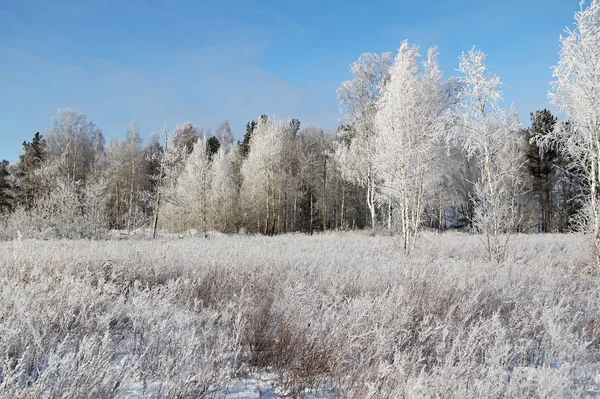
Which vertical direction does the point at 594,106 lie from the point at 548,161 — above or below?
below

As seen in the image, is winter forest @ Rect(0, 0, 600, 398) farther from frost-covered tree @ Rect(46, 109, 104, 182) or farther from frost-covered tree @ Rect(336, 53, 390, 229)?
frost-covered tree @ Rect(46, 109, 104, 182)

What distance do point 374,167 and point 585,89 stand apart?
916 cm


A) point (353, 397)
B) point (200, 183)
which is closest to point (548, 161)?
point (200, 183)

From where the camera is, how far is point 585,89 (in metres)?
8.12

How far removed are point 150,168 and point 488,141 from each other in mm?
39765

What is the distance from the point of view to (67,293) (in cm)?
336

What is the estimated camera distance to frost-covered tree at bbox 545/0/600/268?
811 centimetres

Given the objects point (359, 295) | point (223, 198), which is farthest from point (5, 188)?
point (359, 295)

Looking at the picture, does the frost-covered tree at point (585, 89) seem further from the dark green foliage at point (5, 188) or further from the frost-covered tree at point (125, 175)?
the dark green foliage at point (5, 188)

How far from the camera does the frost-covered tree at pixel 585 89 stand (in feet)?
26.6

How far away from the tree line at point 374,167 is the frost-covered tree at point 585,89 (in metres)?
0.03

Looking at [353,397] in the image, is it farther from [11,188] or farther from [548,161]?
[11,188]

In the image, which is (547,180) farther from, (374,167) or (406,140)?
(406,140)

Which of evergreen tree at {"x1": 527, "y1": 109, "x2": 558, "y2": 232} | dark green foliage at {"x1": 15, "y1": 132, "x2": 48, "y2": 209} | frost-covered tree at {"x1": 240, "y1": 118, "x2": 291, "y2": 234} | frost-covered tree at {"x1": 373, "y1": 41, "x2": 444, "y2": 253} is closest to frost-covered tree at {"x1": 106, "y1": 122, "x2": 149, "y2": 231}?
dark green foliage at {"x1": 15, "y1": 132, "x2": 48, "y2": 209}
